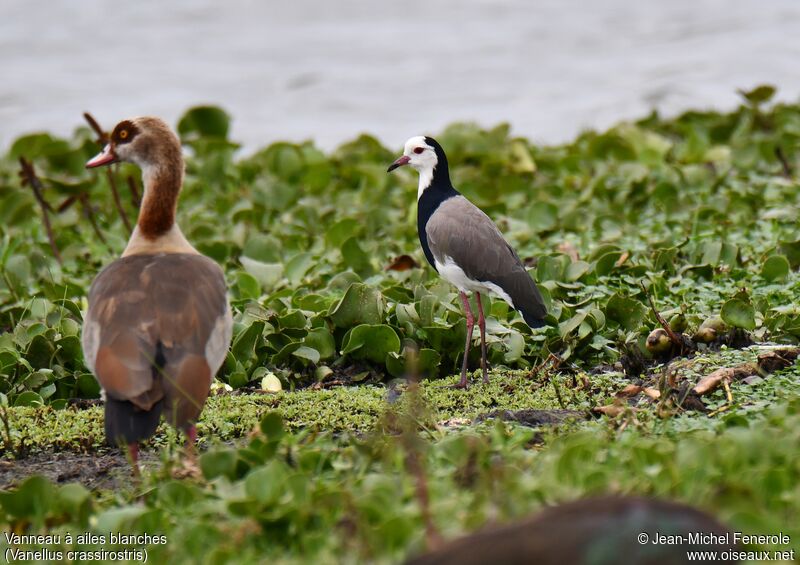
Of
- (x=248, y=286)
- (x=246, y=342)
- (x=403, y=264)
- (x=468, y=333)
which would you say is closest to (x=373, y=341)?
(x=468, y=333)

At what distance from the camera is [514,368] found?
643 centimetres

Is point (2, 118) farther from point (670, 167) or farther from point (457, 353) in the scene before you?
point (457, 353)

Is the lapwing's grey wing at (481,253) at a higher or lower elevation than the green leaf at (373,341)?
higher

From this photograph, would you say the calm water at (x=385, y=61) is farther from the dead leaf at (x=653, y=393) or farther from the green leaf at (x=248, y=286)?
the dead leaf at (x=653, y=393)

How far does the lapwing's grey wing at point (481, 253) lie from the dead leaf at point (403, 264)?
2.51 feet

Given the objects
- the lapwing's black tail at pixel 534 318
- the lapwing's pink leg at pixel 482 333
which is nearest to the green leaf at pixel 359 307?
the lapwing's pink leg at pixel 482 333

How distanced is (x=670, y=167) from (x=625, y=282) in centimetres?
261

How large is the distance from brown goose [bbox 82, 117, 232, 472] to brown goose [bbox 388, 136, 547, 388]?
150 cm

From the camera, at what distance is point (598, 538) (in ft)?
9.73

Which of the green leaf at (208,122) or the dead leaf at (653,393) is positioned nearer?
the dead leaf at (653,393)

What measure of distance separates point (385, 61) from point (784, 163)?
869 cm

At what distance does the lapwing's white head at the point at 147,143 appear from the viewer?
5.99 m

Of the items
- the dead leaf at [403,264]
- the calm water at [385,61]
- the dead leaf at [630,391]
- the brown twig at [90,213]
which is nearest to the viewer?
the dead leaf at [630,391]

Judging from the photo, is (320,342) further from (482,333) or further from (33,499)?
(33,499)
